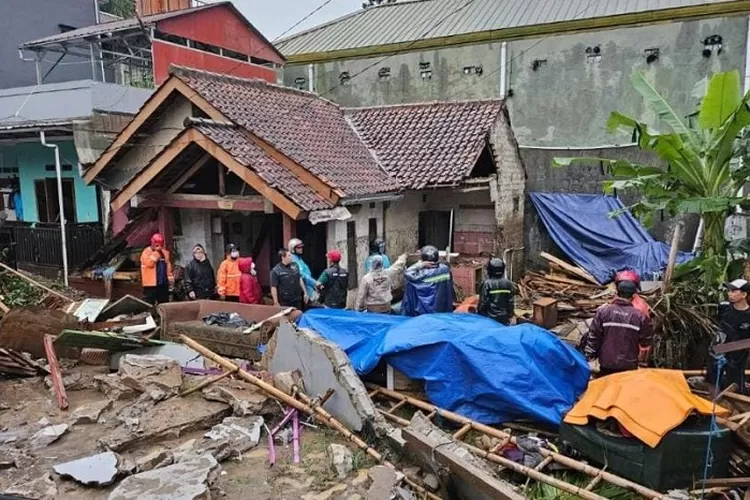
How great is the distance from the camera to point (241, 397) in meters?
7.08

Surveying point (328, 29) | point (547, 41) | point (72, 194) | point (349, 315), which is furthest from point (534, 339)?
point (328, 29)

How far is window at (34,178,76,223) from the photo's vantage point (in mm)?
15258

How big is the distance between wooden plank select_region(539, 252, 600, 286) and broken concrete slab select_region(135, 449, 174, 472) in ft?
37.6

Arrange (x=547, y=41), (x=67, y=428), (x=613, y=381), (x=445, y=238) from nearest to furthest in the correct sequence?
(x=613, y=381), (x=67, y=428), (x=445, y=238), (x=547, y=41)

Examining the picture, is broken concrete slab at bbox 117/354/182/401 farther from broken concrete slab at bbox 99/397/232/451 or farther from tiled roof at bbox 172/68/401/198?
tiled roof at bbox 172/68/401/198

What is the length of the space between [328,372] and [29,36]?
1933 cm

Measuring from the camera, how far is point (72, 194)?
15.2 meters

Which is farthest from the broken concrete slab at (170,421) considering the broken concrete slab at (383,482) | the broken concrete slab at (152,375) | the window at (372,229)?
the window at (372,229)

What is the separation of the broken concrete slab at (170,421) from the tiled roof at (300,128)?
4914 mm

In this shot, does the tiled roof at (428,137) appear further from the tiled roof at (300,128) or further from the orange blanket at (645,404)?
the orange blanket at (645,404)

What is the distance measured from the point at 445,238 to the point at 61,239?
9366 mm

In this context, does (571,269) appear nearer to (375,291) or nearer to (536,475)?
(375,291)

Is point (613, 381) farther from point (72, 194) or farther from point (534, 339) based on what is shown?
point (72, 194)

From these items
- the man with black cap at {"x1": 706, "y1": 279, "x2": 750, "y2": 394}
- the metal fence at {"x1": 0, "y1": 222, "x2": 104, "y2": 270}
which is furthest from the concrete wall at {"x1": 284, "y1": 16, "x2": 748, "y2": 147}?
the man with black cap at {"x1": 706, "y1": 279, "x2": 750, "y2": 394}
